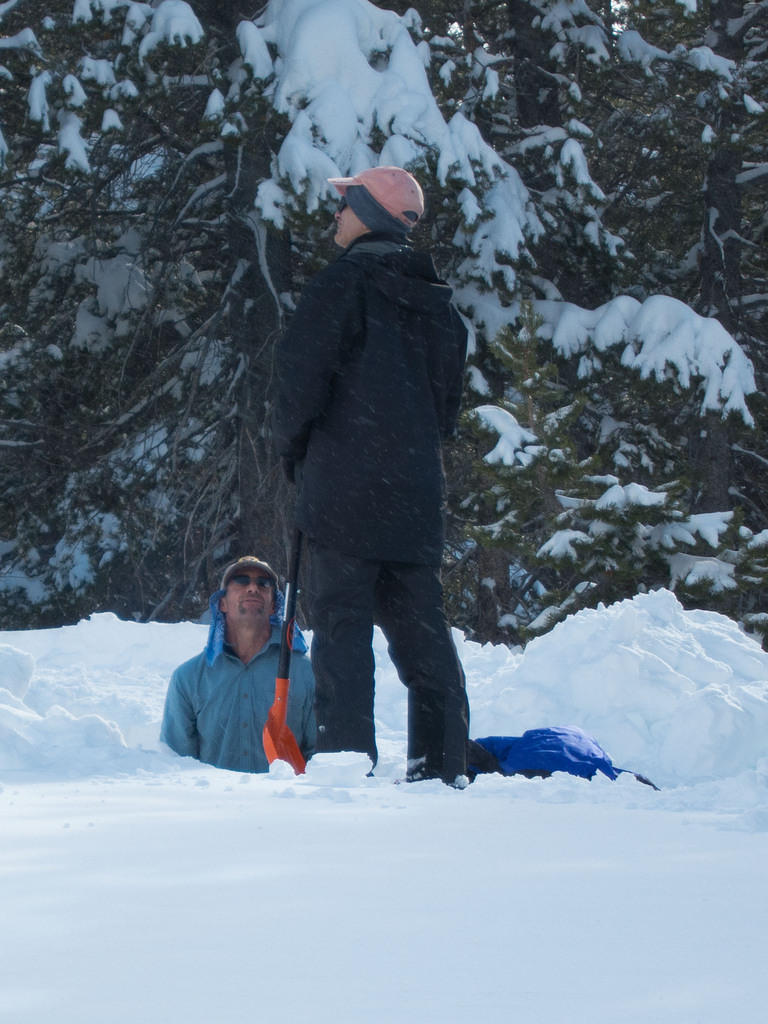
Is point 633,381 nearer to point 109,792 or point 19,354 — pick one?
Result: point 19,354

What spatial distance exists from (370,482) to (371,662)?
0.47 m

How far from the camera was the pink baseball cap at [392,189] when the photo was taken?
339cm

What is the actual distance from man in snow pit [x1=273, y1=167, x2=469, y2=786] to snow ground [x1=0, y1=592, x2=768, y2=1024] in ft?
0.90

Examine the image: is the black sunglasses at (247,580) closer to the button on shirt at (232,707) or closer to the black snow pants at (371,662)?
the button on shirt at (232,707)

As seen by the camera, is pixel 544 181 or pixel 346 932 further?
pixel 544 181

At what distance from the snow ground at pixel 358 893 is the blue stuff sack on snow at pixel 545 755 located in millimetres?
466

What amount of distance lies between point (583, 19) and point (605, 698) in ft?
26.6

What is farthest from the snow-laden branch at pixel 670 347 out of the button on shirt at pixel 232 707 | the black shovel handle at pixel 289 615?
the black shovel handle at pixel 289 615

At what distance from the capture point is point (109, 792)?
9.24 feet

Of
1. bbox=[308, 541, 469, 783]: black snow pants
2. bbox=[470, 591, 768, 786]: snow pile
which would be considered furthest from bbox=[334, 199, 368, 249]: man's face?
bbox=[470, 591, 768, 786]: snow pile

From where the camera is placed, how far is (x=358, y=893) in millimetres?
1805

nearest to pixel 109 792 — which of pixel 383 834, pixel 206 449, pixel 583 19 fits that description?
pixel 383 834

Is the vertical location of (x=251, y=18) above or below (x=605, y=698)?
above

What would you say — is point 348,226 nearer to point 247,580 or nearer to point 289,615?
point 289,615
